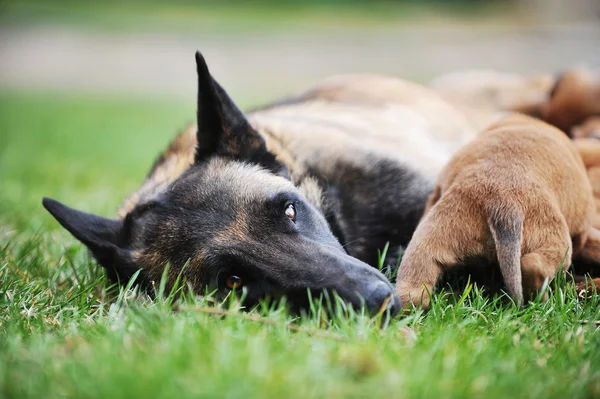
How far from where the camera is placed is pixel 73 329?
93.3 inches

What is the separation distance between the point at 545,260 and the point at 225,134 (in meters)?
1.62

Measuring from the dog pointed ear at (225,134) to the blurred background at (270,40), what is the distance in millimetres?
9925

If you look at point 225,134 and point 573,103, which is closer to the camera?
point 225,134

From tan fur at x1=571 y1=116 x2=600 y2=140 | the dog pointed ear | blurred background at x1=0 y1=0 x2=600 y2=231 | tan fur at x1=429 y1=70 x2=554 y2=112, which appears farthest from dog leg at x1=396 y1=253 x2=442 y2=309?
Result: tan fur at x1=429 y1=70 x2=554 y2=112

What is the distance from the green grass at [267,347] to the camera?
174cm

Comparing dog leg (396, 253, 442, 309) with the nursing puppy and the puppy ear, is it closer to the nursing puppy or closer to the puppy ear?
the puppy ear

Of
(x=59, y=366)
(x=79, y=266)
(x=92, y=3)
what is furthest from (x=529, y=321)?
(x=92, y=3)

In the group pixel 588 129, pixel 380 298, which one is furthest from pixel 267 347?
pixel 588 129

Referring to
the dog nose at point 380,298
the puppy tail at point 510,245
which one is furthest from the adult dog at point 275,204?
the puppy tail at point 510,245

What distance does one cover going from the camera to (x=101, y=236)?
307 centimetres

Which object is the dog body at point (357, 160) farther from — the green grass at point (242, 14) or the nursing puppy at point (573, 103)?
the green grass at point (242, 14)

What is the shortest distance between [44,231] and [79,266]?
826mm

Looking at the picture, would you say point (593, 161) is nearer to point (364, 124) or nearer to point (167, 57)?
point (364, 124)

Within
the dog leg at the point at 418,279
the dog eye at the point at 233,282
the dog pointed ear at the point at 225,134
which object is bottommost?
the dog leg at the point at 418,279
